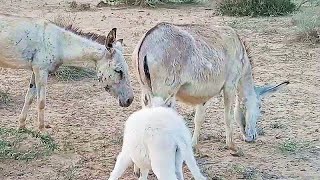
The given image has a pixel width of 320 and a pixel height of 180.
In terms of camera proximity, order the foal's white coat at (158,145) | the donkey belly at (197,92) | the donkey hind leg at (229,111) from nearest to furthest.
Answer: the foal's white coat at (158,145) → the donkey belly at (197,92) → the donkey hind leg at (229,111)

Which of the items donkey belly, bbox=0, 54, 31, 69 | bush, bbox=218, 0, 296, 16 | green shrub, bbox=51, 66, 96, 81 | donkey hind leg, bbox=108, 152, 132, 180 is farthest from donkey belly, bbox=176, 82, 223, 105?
bush, bbox=218, 0, 296, 16

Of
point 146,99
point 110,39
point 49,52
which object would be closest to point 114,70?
point 110,39

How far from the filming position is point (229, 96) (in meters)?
7.33

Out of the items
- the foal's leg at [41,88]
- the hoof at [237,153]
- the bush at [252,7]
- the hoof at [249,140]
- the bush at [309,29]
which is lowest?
the bush at [252,7]

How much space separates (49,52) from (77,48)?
1.11 ft

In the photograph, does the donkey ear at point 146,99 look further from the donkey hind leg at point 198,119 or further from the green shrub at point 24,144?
the green shrub at point 24,144

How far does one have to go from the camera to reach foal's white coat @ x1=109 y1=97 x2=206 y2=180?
5129mm

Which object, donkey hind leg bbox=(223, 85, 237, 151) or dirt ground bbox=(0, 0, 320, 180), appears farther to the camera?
donkey hind leg bbox=(223, 85, 237, 151)

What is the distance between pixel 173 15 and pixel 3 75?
7.03 meters

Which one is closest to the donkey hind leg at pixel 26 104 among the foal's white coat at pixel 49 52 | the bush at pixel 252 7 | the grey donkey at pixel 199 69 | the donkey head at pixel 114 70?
the foal's white coat at pixel 49 52

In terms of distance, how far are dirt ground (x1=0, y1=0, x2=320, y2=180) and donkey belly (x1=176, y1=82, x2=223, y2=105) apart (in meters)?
0.68

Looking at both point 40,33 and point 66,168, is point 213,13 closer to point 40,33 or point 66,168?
point 40,33

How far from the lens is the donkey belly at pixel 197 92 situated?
680 centimetres

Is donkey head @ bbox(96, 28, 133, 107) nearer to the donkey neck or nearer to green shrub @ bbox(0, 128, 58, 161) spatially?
the donkey neck
